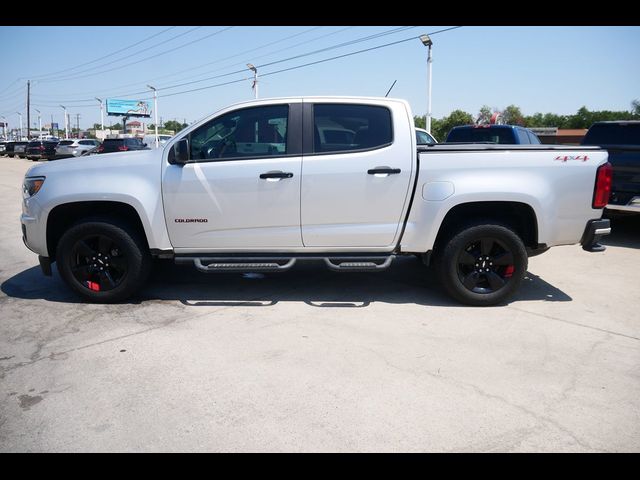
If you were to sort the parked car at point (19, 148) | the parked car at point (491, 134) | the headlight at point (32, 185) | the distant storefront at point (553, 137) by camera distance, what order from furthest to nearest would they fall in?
the parked car at point (19, 148) → the distant storefront at point (553, 137) → the parked car at point (491, 134) → the headlight at point (32, 185)

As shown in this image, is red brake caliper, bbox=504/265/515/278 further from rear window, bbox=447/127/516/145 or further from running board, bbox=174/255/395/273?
rear window, bbox=447/127/516/145

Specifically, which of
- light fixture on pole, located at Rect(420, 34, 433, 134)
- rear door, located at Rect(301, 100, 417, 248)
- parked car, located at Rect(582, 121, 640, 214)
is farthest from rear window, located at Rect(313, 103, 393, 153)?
light fixture on pole, located at Rect(420, 34, 433, 134)

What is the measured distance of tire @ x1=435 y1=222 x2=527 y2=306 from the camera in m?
4.78

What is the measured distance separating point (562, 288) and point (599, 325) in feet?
3.91

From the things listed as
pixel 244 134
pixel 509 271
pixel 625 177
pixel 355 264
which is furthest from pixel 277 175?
pixel 625 177

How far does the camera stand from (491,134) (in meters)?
10.5

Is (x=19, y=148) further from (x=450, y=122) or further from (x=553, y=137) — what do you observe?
(x=553, y=137)

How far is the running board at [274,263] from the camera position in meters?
4.74

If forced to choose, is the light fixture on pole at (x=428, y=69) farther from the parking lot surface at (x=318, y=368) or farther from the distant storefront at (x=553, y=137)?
the parking lot surface at (x=318, y=368)

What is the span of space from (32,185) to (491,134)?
882 cm

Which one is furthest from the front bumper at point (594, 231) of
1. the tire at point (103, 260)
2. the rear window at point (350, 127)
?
the tire at point (103, 260)

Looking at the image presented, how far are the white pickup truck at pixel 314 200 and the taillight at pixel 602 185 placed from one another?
0.01 metres

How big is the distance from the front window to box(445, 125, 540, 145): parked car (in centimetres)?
688
